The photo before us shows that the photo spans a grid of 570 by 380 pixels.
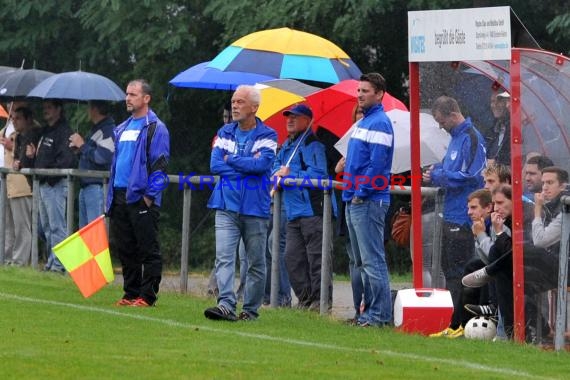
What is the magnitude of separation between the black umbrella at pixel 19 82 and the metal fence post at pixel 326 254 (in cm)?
672

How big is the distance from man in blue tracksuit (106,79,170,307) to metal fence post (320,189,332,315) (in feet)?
4.86

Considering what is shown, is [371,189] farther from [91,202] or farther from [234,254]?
[91,202]

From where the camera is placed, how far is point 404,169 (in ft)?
47.8

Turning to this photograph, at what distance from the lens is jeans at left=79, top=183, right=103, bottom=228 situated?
A: 17516 millimetres

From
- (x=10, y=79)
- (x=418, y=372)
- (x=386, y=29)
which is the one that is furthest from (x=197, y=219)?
(x=418, y=372)

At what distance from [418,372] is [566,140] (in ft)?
9.98

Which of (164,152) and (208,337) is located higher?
(164,152)

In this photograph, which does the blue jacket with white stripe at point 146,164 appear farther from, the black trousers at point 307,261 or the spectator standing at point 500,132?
the spectator standing at point 500,132

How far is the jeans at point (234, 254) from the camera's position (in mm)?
12742

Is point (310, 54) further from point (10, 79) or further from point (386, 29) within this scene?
point (386, 29)

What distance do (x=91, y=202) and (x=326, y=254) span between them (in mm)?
4439

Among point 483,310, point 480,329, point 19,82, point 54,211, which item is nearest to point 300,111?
point 483,310

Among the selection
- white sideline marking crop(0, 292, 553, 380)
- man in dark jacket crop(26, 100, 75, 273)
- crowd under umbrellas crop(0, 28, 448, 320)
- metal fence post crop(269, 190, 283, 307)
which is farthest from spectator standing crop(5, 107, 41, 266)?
metal fence post crop(269, 190, 283, 307)

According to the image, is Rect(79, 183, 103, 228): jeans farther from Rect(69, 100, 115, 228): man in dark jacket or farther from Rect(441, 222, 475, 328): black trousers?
Rect(441, 222, 475, 328): black trousers
